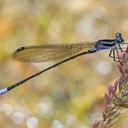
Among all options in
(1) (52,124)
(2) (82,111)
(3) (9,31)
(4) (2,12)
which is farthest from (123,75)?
(4) (2,12)

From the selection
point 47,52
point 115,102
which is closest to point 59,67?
point 47,52

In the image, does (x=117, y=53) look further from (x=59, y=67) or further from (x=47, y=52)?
(x=59, y=67)

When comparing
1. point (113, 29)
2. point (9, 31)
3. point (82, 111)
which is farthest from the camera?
point (113, 29)

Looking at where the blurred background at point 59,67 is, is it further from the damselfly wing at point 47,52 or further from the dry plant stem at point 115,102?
the dry plant stem at point 115,102

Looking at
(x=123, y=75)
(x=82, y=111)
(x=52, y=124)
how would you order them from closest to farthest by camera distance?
(x=123, y=75) < (x=52, y=124) < (x=82, y=111)

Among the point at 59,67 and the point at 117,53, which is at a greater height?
the point at 117,53

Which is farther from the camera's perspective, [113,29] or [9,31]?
[113,29]

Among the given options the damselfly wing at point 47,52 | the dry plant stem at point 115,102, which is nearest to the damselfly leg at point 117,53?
the dry plant stem at point 115,102

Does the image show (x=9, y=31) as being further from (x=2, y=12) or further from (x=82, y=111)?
(x=82, y=111)

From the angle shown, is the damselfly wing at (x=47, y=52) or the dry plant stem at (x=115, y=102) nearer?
the dry plant stem at (x=115, y=102)
